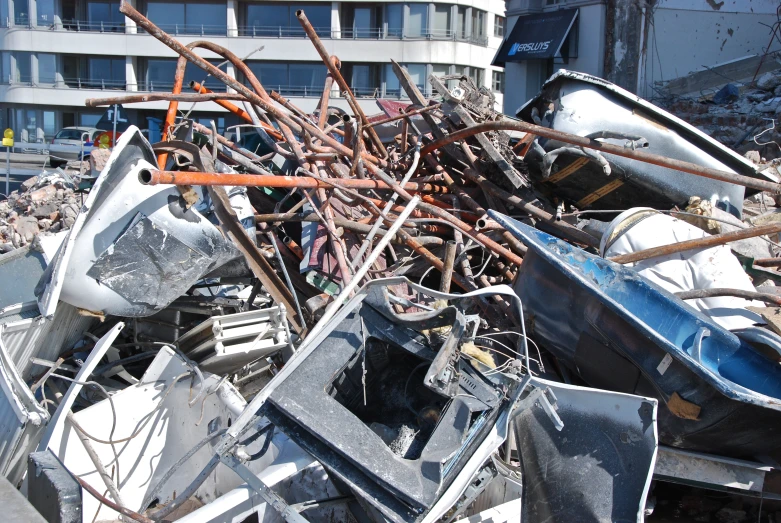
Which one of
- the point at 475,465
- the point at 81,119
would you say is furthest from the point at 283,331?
the point at 81,119

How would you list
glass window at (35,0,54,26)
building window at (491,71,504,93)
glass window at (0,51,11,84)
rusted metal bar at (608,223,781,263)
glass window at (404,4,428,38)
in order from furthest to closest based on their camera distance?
building window at (491,71,504,93) < glass window at (35,0,54,26) < glass window at (0,51,11,84) < glass window at (404,4,428,38) < rusted metal bar at (608,223,781,263)

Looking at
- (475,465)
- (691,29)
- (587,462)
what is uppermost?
(691,29)

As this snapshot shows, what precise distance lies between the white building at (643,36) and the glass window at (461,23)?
11404mm

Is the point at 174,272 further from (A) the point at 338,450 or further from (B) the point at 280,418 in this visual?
(A) the point at 338,450

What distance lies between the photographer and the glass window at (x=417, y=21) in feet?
96.9

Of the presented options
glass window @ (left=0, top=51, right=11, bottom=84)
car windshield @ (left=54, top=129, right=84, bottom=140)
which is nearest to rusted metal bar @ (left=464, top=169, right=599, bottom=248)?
car windshield @ (left=54, top=129, right=84, bottom=140)

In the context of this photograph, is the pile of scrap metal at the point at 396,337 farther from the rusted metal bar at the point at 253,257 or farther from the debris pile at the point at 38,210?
the debris pile at the point at 38,210

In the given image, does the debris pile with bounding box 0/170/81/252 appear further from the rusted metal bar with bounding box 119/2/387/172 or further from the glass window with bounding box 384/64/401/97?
the glass window with bounding box 384/64/401/97

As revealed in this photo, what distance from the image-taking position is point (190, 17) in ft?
101

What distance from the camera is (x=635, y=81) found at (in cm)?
1595

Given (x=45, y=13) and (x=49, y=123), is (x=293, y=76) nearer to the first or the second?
(x=49, y=123)

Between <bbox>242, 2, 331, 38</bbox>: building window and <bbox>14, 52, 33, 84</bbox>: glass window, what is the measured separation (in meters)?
9.22

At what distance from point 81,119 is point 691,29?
26351 mm

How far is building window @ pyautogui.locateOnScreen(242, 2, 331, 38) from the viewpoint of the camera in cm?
3041
